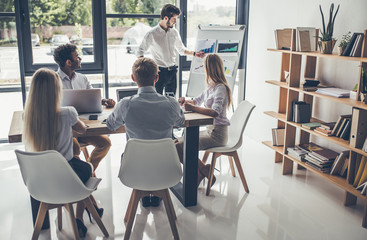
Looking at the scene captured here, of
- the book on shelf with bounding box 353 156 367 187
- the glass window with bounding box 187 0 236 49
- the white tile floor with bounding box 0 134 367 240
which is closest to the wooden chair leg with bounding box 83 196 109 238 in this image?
the white tile floor with bounding box 0 134 367 240

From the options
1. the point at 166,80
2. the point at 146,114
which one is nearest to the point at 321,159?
the point at 146,114

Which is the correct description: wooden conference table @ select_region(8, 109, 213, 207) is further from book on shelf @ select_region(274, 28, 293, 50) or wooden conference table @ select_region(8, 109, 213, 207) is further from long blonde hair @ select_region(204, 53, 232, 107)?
book on shelf @ select_region(274, 28, 293, 50)

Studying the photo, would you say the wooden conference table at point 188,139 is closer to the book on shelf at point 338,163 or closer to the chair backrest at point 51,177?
the chair backrest at point 51,177

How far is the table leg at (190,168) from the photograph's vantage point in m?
3.23

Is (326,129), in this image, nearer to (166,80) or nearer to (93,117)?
(93,117)

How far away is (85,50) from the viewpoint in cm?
531

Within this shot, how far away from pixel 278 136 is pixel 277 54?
1133mm

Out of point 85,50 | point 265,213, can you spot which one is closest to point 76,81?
point 85,50

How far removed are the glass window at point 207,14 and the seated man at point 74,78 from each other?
Result: 239cm

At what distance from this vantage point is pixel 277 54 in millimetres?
4887

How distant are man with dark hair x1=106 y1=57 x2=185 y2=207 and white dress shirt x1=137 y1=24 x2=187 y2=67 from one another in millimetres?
2367

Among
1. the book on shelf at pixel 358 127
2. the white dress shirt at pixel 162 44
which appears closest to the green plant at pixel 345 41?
the book on shelf at pixel 358 127

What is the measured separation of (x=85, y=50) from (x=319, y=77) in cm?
307

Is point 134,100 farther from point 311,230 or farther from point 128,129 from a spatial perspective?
point 311,230
